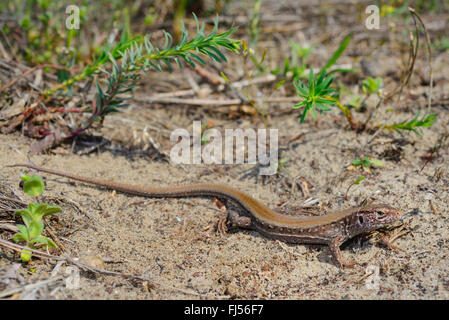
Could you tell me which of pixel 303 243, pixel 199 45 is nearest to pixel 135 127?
pixel 199 45

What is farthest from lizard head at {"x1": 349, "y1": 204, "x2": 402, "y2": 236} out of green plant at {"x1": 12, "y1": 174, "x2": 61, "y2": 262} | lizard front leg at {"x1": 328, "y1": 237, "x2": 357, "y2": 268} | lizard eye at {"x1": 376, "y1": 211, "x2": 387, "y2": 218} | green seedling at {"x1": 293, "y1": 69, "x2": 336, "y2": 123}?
green plant at {"x1": 12, "y1": 174, "x2": 61, "y2": 262}

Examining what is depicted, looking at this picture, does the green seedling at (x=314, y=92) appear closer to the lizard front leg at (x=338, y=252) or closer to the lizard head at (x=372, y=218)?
the lizard head at (x=372, y=218)

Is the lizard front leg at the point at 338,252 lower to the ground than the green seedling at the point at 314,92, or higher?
lower

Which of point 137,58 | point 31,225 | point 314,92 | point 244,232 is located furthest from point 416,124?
point 31,225

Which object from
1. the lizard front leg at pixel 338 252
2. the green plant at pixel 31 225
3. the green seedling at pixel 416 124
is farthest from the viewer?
the green seedling at pixel 416 124

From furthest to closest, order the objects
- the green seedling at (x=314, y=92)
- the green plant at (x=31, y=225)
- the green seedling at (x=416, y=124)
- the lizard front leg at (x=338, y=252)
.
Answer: the green seedling at (x=416, y=124) → the green seedling at (x=314, y=92) → the lizard front leg at (x=338, y=252) → the green plant at (x=31, y=225)

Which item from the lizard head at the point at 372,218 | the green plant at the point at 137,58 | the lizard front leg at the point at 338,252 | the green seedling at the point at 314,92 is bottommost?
the lizard front leg at the point at 338,252

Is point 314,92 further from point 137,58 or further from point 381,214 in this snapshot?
point 137,58

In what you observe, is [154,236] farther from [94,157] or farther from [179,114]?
[179,114]

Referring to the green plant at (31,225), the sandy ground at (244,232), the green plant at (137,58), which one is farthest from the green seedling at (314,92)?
the green plant at (31,225)
